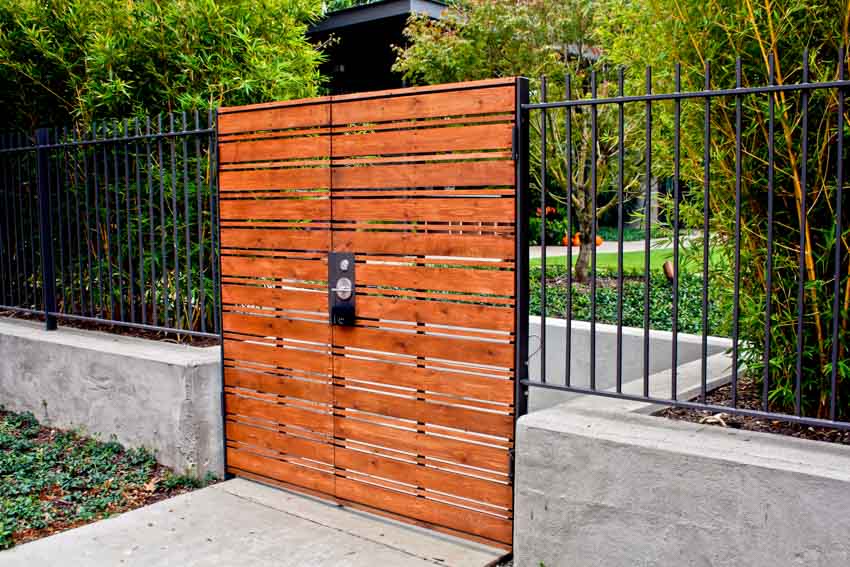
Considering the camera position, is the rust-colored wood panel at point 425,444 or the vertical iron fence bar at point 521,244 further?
the rust-colored wood panel at point 425,444

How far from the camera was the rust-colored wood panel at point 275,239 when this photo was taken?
429cm

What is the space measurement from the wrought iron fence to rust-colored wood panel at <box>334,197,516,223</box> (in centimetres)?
138

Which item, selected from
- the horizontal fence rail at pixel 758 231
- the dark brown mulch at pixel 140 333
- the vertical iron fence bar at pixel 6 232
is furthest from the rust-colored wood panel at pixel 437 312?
the vertical iron fence bar at pixel 6 232

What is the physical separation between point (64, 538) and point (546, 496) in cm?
232

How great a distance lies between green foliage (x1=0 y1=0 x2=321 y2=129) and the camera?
5.73 meters

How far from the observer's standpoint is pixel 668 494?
2961mm

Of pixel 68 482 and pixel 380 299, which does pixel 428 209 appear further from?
pixel 68 482

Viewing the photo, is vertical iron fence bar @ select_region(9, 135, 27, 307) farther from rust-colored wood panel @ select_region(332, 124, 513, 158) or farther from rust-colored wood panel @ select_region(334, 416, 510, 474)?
rust-colored wood panel @ select_region(334, 416, 510, 474)

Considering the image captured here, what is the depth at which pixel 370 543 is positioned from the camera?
3787mm

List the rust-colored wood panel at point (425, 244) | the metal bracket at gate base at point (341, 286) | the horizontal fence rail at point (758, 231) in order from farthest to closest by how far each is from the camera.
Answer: the metal bracket at gate base at point (341, 286)
the rust-colored wood panel at point (425, 244)
the horizontal fence rail at point (758, 231)

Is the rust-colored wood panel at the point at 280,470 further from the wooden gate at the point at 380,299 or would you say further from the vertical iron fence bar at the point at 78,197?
the vertical iron fence bar at the point at 78,197

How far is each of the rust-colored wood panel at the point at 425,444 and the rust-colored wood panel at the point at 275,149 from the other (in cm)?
143

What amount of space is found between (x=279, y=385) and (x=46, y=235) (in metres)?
2.78

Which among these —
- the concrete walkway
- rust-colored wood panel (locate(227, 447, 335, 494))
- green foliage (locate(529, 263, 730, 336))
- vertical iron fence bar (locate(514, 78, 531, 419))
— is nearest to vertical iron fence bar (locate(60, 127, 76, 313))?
rust-colored wood panel (locate(227, 447, 335, 494))
